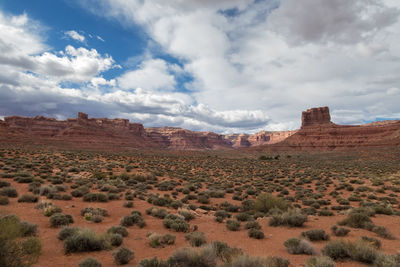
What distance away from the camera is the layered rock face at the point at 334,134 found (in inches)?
3335

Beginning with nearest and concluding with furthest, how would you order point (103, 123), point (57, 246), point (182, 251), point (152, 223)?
point (182, 251) < point (57, 246) < point (152, 223) < point (103, 123)

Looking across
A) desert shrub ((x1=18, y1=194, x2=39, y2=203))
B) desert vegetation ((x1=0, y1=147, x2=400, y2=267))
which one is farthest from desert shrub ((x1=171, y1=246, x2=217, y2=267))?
desert shrub ((x1=18, y1=194, x2=39, y2=203))

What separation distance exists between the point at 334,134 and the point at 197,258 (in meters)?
117

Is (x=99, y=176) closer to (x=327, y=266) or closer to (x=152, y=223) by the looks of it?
(x=152, y=223)

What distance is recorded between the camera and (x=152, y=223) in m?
9.24

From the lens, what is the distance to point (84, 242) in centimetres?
605

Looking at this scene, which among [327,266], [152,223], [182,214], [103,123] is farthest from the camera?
[103,123]

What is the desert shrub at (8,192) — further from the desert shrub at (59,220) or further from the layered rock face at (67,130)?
the layered rock face at (67,130)

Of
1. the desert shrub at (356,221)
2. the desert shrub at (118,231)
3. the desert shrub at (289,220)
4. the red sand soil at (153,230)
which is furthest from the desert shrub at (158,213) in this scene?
the desert shrub at (356,221)

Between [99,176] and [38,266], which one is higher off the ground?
[38,266]

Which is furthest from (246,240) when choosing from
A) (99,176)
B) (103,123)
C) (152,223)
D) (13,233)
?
(103,123)

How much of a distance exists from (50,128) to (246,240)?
448 ft

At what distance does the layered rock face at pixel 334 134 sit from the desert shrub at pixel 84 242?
97.1 metres

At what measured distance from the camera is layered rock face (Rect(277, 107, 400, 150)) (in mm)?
84706
